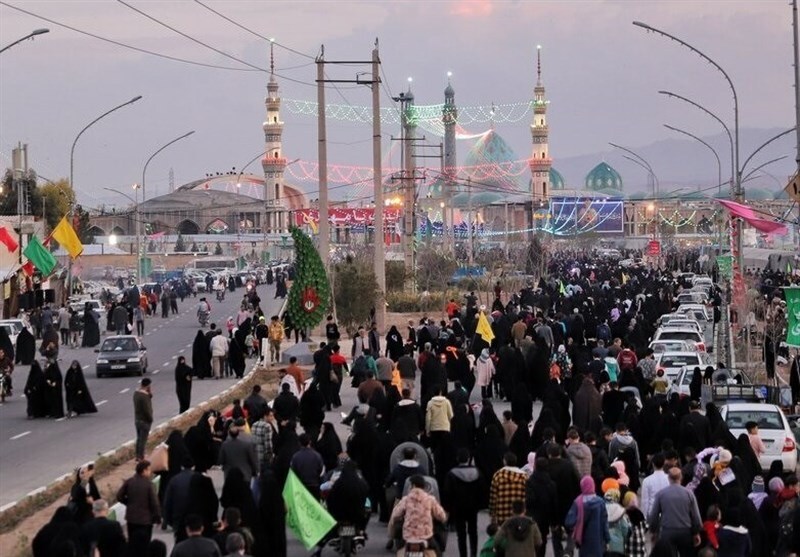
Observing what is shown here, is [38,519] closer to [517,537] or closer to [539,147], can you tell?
[517,537]

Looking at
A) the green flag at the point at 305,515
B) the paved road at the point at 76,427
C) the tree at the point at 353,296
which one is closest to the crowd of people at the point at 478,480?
the green flag at the point at 305,515

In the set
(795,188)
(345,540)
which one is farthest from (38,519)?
(795,188)

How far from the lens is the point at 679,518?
13.7m

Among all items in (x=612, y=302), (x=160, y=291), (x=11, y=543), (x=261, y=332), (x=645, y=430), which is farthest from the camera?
(x=160, y=291)

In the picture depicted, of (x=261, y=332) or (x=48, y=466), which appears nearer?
(x=48, y=466)

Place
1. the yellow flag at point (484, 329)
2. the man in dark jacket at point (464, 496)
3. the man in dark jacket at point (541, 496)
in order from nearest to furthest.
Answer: the man in dark jacket at point (541, 496), the man in dark jacket at point (464, 496), the yellow flag at point (484, 329)

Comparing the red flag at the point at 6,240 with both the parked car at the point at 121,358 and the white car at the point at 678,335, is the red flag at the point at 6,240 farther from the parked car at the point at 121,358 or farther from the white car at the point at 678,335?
the white car at the point at 678,335

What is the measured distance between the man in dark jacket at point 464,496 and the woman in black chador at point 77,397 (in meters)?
14.8

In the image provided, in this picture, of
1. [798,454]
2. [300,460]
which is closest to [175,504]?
[300,460]

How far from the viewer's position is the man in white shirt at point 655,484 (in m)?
14.5

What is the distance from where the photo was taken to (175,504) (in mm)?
14164

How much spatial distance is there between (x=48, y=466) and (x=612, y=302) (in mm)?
27166

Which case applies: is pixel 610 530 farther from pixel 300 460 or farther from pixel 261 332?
pixel 261 332

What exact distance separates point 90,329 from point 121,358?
33.6 ft
